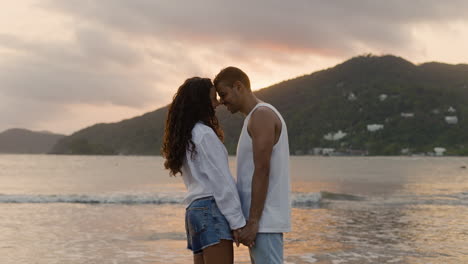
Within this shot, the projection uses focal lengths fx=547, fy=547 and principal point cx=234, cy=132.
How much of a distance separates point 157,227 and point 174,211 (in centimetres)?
429

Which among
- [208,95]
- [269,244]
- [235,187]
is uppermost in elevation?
[208,95]

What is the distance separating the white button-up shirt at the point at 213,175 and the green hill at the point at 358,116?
129 metres

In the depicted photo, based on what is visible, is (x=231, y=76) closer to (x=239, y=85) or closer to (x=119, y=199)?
(x=239, y=85)

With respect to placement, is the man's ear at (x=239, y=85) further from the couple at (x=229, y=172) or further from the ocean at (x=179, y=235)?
the ocean at (x=179, y=235)

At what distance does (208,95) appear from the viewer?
12.9ft

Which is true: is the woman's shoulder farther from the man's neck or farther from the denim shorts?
the denim shorts

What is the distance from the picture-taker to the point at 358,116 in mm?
161000

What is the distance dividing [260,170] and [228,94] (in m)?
0.61

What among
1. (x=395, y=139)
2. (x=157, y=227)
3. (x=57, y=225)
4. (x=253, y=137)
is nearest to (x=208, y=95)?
(x=253, y=137)

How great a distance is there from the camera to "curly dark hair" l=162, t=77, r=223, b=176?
12.6 feet

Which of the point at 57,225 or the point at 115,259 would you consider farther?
the point at 57,225

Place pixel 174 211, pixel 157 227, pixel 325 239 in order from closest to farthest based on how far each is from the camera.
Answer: pixel 325 239 → pixel 157 227 → pixel 174 211

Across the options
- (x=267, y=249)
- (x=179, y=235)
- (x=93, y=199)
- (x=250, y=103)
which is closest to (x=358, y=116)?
(x=93, y=199)

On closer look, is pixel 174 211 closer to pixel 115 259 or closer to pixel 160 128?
pixel 115 259
